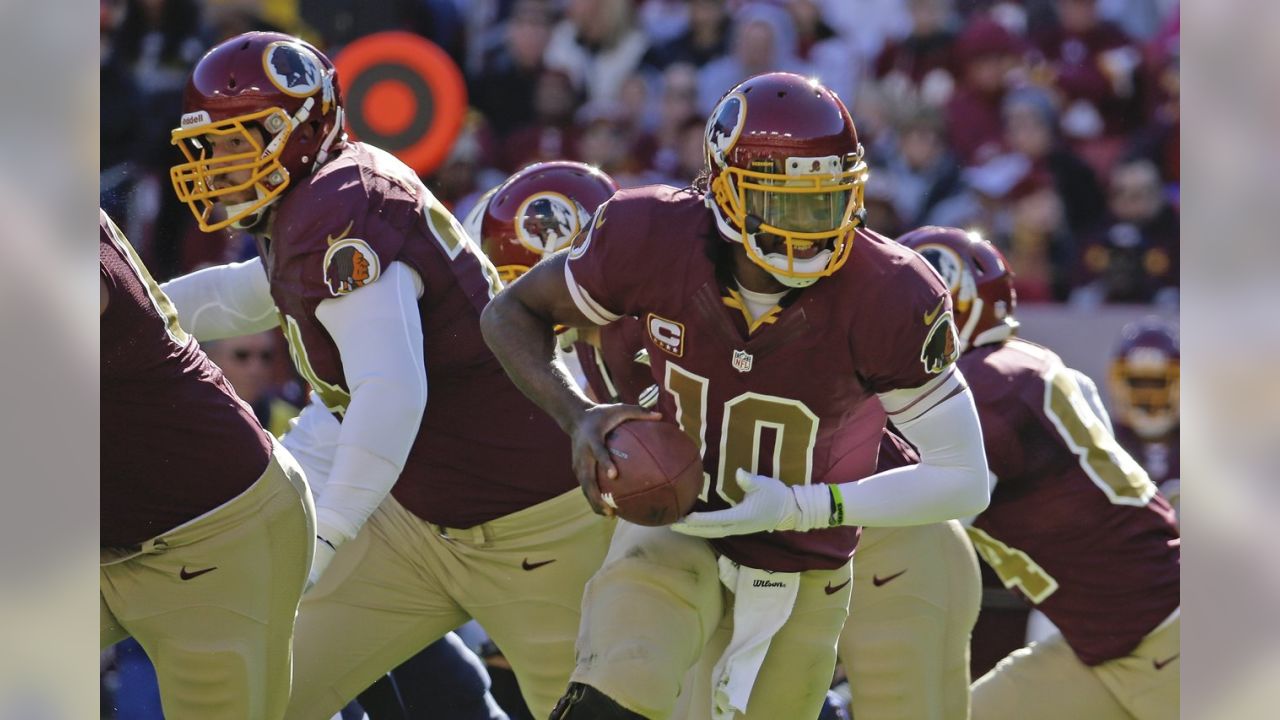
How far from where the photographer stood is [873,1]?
8.18 m

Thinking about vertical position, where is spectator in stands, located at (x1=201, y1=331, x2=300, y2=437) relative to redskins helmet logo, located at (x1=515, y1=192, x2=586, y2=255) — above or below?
below

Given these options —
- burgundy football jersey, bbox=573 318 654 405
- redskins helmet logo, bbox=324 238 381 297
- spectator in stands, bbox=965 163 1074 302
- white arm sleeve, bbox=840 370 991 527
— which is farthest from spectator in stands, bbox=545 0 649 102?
white arm sleeve, bbox=840 370 991 527

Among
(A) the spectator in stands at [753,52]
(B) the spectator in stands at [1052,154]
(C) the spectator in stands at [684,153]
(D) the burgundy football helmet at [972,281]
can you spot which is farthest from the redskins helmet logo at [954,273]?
(A) the spectator in stands at [753,52]

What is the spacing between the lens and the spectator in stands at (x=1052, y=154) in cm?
750

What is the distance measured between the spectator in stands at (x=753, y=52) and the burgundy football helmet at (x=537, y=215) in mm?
3507

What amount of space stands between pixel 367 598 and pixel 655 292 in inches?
43.1

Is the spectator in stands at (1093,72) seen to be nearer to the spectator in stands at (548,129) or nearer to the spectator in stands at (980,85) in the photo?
the spectator in stands at (980,85)

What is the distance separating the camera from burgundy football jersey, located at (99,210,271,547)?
3012 millimetres

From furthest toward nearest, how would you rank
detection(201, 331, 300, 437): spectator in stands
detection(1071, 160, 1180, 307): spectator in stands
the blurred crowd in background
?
the blurred crowd in background
detection(1071, 160, 1180, 307): spectator in stands
detection(201, 331, 300, 437): spectator in stands

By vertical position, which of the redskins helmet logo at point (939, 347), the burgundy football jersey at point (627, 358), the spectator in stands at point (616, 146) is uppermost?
the redskins helmet logo at point (939, 347)

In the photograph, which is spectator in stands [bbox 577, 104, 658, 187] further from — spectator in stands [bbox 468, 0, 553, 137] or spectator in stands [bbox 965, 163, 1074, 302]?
spectator in stands [bbox 965, 163, 1074, 302]

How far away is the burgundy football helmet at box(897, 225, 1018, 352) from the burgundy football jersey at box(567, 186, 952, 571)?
1.37m
